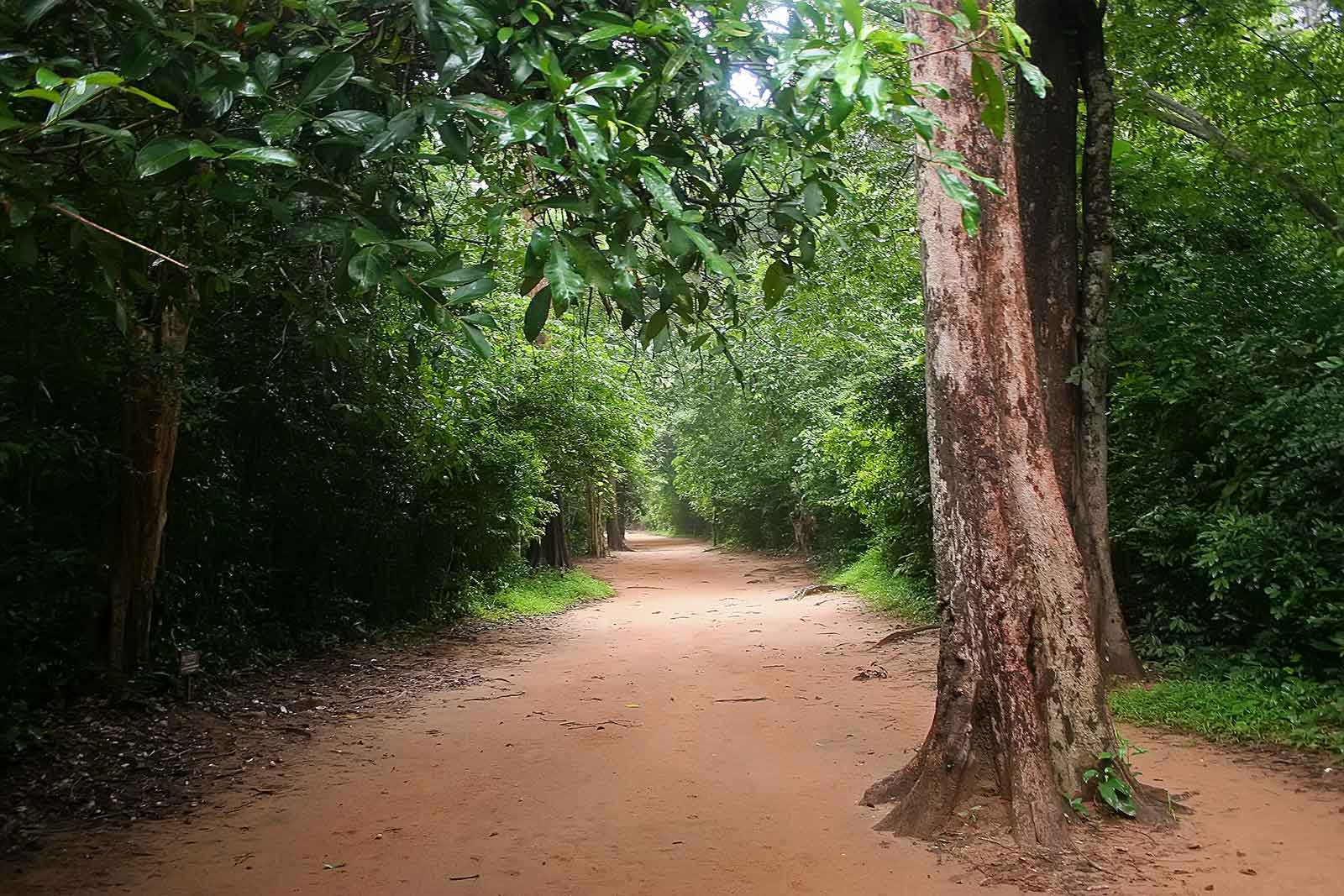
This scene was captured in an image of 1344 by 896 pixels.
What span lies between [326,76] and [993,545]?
3473 mm

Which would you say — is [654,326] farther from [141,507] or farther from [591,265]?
[141,507]

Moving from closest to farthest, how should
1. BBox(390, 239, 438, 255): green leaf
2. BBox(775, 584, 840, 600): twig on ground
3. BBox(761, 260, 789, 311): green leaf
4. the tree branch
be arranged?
BBox(390, 239, 438, 255): green leaf, BBox(761, 260, 789, 311): green leaf, the tree branch, BBox(775, 584, 840, 600): twig on ground

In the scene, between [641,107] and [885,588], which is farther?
[885,588]

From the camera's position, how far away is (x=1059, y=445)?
700 centimetres

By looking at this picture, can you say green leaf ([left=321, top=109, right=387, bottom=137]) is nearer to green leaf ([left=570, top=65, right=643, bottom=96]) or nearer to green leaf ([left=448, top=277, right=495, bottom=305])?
green leaf ([left=448, top=277, right=495, bottom=305])

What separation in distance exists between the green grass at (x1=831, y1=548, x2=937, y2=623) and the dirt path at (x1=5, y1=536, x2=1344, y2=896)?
329cm

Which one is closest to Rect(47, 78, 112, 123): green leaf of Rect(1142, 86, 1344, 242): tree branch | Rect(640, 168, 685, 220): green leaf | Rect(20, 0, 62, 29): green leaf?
Rect(20, 0, 62, 29): green leaf

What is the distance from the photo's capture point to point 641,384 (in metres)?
7.62

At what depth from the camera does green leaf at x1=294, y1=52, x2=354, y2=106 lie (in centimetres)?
262

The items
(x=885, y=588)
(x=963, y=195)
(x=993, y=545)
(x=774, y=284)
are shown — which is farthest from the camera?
(x=885, y=588)

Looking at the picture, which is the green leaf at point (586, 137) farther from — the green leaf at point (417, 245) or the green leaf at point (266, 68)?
the green leaf at point (266, 68)

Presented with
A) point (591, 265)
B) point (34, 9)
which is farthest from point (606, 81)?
point (34, 9)

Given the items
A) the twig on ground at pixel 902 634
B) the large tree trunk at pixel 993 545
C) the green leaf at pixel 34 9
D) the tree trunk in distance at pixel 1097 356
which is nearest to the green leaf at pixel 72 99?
the green leaf at pixel 34 9

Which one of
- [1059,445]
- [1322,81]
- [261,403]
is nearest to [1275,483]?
[1059,445]
